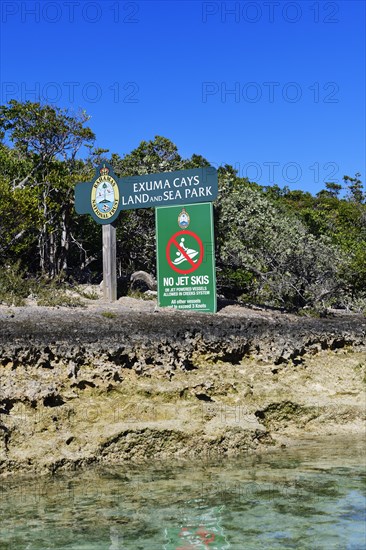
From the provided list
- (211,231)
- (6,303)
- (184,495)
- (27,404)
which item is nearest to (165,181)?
(211,231)

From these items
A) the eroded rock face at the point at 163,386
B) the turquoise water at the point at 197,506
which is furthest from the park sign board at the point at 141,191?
the turquoise water at the point at 197,506

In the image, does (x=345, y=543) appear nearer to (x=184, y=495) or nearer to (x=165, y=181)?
(x=184, y=495)

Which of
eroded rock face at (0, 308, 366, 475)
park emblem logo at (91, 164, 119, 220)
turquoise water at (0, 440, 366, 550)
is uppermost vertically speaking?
park emblem logo at (91, 164, 119, 220)

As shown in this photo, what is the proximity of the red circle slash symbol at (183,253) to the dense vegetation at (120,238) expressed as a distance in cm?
233

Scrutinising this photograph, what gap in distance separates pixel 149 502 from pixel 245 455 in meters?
2.68

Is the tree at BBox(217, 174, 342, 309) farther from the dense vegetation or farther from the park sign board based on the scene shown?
the park sign board

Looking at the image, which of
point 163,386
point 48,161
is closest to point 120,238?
point 48,161

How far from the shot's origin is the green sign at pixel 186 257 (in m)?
17.2

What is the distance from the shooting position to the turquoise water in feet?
22.3

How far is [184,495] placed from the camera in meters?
8.30

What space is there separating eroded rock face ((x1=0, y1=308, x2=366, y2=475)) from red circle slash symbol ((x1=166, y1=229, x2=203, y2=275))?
369 centimetres

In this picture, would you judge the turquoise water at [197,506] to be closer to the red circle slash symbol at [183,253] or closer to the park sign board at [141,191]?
the red circle slash symbol at [183,253]

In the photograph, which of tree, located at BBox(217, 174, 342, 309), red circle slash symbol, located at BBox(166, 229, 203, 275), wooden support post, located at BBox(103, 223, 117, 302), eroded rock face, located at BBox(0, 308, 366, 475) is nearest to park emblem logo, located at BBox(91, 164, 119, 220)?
wooden support post, located at BBox(103, 223, 117, 302)

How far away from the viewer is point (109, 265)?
1875 cm
